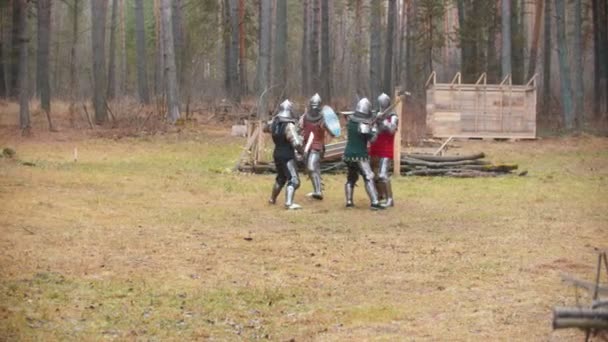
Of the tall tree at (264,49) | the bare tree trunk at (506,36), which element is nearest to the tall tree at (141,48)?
the tall tree at (264,49)

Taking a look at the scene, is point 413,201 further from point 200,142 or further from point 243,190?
point 200,142

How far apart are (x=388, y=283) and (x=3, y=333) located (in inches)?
163

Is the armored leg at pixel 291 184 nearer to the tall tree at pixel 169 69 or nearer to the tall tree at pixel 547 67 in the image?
the tall tree at pixel 169 69

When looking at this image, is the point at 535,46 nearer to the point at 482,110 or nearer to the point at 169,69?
the point at 482,110

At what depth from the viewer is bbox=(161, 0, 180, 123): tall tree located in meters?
31.9

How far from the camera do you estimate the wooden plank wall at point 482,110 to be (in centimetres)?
3064

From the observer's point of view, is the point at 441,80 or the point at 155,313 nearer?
the point at 155,313

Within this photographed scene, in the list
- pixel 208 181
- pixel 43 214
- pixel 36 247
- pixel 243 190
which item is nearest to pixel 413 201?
pixel 243 190

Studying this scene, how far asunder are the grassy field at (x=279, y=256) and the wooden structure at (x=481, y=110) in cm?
954

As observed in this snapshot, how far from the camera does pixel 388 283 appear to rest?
406 inches

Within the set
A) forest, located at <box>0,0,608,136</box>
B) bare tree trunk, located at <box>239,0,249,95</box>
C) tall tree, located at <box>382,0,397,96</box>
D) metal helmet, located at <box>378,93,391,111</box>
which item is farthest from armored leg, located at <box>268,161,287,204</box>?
bare tree trunk, located at <box>239,0,249,95</box>

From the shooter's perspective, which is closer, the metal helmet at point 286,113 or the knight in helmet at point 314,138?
the metal helmet at point 286,113

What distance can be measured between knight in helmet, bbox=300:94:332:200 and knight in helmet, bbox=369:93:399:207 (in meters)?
0.98

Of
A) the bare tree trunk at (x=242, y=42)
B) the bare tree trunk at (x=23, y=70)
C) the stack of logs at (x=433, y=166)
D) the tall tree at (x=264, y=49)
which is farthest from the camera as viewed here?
the bare tree trunk at (x=242, y=42)
